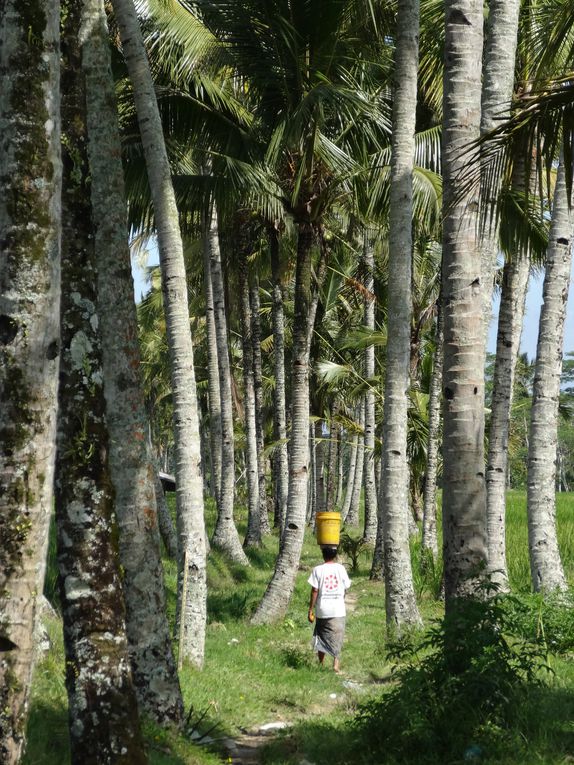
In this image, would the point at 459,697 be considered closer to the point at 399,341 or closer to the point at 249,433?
the point at 399,341

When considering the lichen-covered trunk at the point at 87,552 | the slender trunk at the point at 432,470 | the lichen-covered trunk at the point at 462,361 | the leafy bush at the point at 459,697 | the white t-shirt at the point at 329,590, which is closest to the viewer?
the lichen-covered trunk at the point at 87,552

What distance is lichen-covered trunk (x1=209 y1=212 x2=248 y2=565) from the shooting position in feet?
73.6

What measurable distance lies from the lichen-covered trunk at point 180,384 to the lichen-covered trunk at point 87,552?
4.79 metres

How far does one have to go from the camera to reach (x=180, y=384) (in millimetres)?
11016

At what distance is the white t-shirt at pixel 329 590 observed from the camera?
37.3 ft

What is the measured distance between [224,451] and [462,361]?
16231 mm

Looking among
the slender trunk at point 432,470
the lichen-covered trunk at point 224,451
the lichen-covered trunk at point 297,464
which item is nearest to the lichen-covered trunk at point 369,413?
the slender trunk at point 432,470

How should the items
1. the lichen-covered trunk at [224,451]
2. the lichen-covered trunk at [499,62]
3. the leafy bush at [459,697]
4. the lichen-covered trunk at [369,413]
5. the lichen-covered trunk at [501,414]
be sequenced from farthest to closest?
the lichen-covered trunk at [369,413] < the lichen-covered trunk at [224,451] < the lichen-covered trunk at [501,414] < the lichen-covered trunk at [499,62] < the leafy bush at [459,697]

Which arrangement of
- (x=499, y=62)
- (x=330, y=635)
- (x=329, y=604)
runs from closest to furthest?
1. (x=499, y=62)
2. (x=329, y=604)
3. (x=330, y=635)

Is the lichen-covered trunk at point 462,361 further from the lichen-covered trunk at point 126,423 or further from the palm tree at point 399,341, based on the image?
the palm tree at point 399,341

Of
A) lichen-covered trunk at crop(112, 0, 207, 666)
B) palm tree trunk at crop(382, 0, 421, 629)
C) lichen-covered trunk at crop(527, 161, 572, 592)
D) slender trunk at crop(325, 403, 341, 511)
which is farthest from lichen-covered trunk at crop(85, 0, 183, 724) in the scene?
slender trunk at crop(325, 403, 341, 511)

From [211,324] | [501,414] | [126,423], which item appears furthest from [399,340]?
[211,324]

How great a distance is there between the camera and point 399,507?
12750mm

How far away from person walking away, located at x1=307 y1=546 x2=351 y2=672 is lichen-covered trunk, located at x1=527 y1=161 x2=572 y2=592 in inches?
109
